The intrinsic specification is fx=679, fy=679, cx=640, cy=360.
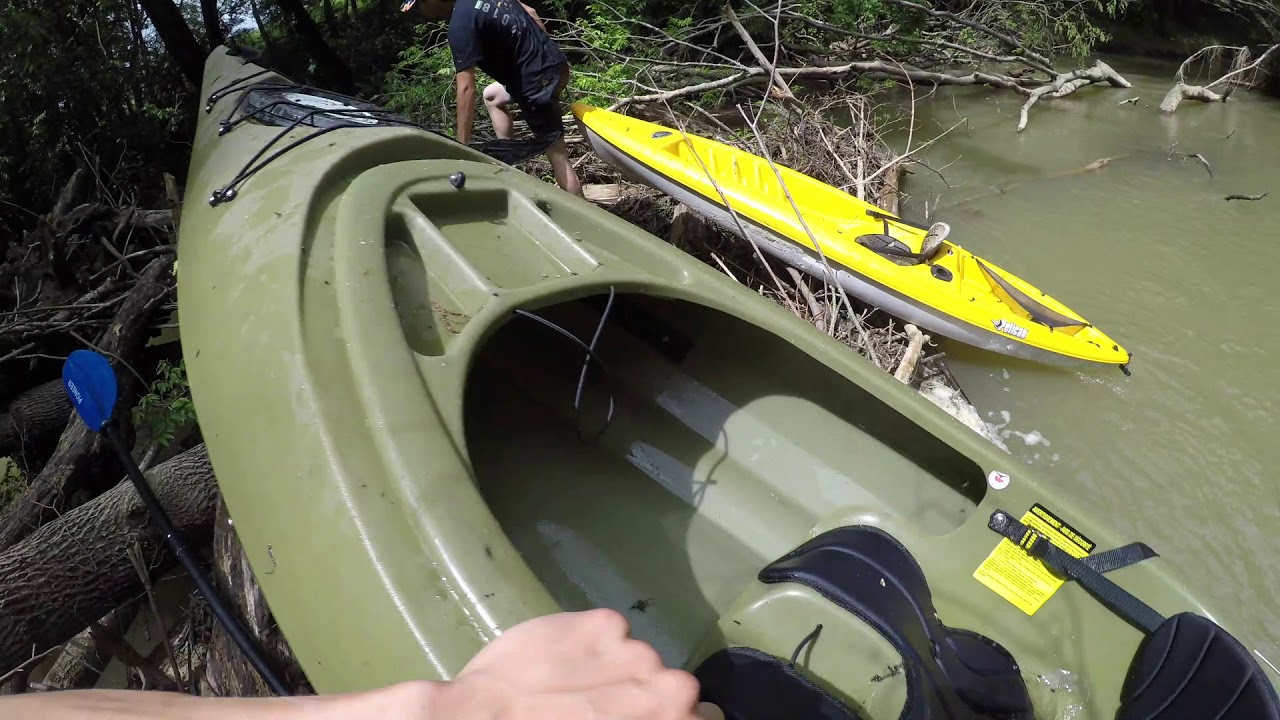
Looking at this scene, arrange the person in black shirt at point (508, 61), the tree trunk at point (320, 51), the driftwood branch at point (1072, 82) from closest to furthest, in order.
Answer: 1. the person in black shirt at point (508, 61)
2. the driftwood branch at point (1072, 82)
3. the tree trunk at point (320, 51)

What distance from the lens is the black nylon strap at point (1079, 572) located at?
173 cm

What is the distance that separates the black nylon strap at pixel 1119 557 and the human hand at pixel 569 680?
56.5 inches

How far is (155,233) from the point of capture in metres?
4.36

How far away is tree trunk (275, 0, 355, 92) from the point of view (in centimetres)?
722

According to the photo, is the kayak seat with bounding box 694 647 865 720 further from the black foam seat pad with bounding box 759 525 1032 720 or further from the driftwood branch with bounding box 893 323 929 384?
the driftwood branch with bounding box 893 323 929 384

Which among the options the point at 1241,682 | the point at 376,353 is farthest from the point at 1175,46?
the point at 376,353

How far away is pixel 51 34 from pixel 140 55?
1060 mm

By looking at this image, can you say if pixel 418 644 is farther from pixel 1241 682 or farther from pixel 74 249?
pixel 74 249

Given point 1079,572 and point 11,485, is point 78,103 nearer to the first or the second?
point 11,485

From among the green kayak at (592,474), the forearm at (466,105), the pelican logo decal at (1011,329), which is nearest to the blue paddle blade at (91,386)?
the green kayak at (592,474)

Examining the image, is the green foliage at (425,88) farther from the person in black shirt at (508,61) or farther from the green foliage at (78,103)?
the green foliage at (78,103)

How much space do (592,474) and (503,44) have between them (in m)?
2.39

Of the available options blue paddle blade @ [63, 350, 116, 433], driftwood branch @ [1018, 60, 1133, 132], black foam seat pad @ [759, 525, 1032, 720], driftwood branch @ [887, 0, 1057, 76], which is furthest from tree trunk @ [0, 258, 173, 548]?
driftwood branch @ [1018, 60, 1133, 132]

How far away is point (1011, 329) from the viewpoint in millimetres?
3430
